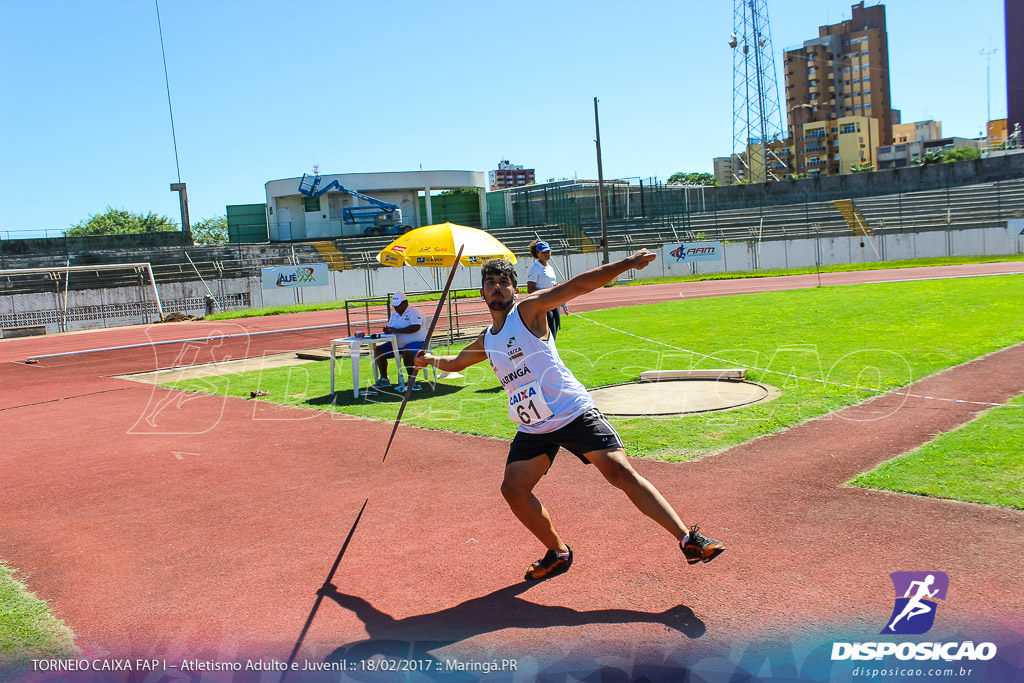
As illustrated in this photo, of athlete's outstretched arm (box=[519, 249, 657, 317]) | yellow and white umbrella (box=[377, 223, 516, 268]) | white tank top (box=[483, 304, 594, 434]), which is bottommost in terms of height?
white tank top (box=[483, 304, 594, 434])

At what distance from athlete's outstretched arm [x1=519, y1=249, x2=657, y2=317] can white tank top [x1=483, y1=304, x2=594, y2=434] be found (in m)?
0.15

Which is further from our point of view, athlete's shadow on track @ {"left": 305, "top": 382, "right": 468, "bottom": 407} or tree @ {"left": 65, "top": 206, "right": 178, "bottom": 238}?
tree @ {"left": 65, "top": 206, "right": 178, "bottom": 238}

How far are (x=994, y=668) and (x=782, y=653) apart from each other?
895mm

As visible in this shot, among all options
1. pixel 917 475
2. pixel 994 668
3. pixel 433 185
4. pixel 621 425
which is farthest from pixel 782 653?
pixel 433 185

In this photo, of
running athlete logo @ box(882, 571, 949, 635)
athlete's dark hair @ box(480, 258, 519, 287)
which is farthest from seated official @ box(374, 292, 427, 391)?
running athlete logo @ box(882, 571, 949, 635)

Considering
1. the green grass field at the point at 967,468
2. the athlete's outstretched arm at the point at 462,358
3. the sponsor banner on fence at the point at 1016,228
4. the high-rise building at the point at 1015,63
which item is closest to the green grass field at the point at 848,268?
the sponsor banner on fence at the point at 1016,228

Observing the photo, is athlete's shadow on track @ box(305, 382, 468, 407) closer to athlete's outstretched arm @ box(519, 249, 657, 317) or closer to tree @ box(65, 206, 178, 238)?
athlete's outstretched arm @ box(519, 249, 657, 317)

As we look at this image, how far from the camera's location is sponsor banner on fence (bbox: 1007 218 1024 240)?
43344mm

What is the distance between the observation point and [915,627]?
3.82m

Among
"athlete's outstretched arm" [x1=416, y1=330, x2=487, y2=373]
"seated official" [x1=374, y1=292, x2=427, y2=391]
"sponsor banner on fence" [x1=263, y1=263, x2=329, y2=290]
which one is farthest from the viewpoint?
"sponsor banner on fence" [x1=263, y1=263, x2=329, y2=290]

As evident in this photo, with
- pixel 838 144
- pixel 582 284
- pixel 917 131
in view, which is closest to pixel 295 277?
pixel 582 284

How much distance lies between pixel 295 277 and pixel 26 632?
36.1m

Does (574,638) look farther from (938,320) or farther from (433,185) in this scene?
(433,185)

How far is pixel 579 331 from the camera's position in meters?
17.6
